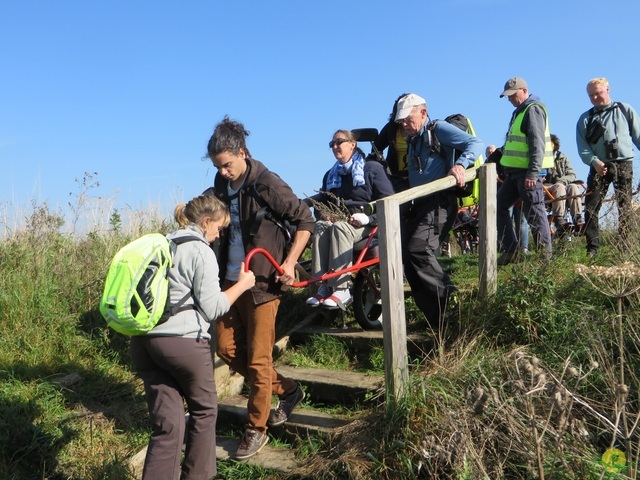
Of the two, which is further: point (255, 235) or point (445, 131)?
point (445, 131)

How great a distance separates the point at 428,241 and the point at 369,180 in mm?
1253

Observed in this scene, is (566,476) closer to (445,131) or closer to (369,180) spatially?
(445,131)

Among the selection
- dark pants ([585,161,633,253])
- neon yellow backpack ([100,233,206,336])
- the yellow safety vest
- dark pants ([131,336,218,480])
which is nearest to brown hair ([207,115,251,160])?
neon yellow backpack ([100,233,206,336])

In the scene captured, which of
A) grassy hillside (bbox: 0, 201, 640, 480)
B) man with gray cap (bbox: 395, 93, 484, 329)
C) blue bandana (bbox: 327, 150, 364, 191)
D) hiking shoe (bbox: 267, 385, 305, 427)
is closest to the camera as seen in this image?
grassy hillside (bbox: 0, 201, 640, 480)

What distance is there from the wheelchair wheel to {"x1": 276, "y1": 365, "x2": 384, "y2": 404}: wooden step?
72 cm

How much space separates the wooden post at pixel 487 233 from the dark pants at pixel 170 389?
2.50 m

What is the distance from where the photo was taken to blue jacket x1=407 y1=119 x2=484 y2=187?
5438mm

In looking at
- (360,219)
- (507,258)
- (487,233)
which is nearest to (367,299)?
(360,219)

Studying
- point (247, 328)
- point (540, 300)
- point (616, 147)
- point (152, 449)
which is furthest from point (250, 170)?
point (616, 147)

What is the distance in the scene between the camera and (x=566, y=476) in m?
3.63

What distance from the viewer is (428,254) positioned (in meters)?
5.51

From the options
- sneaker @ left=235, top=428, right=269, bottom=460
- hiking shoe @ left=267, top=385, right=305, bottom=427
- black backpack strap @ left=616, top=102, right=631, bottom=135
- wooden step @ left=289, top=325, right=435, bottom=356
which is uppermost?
black backpack strap @ left=616, top=102, right=631, bottom=135

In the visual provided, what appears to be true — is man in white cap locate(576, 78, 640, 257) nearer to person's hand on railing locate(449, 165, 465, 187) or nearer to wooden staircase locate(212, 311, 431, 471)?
person's hand on railing locate(449, 165, 465, 187)

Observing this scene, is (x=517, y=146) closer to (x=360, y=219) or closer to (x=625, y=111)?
(x=625, y=111)
